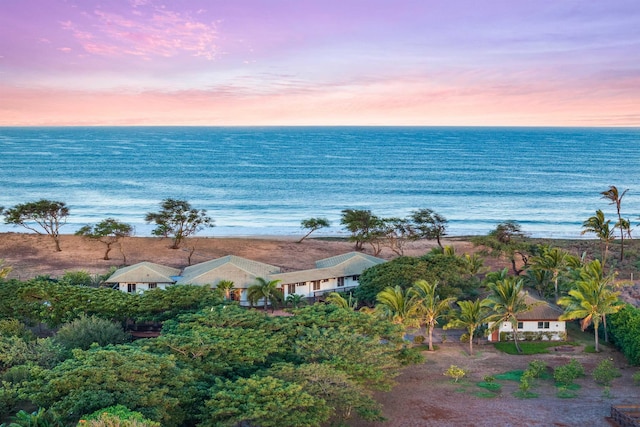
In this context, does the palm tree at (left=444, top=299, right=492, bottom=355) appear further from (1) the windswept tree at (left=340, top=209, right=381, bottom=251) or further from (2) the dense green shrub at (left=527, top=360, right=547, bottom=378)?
(1) the windswept tree at (left=340, top=209, right=381, bottom=251)

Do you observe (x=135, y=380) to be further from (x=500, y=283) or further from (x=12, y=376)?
(x=500, y=283)

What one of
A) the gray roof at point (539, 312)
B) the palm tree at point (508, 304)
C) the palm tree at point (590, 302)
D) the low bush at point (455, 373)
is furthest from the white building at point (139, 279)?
the palm tree at point (590, 302)

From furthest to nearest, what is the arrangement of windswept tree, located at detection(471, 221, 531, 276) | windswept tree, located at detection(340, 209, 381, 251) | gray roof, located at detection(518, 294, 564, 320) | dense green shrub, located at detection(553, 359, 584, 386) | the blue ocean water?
1. the blue ocean water
2. windswept tree, located at detection(340, 209, 381, 251)
3. windswept tree, located at detection(471, 221, 531, 276)
4. gray roof, located at detection(518, 294, 564, 320)
5. dense green shrub, located at detection(553, 359, 584, 386)

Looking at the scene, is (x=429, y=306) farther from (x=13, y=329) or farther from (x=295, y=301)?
(x=13, y=329)

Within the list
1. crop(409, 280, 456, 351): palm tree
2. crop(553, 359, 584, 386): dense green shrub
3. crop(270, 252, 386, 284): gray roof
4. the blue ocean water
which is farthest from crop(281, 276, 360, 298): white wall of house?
the blue ocean water

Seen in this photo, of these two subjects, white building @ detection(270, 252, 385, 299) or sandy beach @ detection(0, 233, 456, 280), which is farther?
sandy beach @ detection(0, 233, 456, 280)

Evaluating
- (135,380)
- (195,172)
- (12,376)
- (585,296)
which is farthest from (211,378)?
(195,172)

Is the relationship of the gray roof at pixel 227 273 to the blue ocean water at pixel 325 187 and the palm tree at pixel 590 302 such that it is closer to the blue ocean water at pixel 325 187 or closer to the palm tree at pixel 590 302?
the palm tree at pixel 590 302
